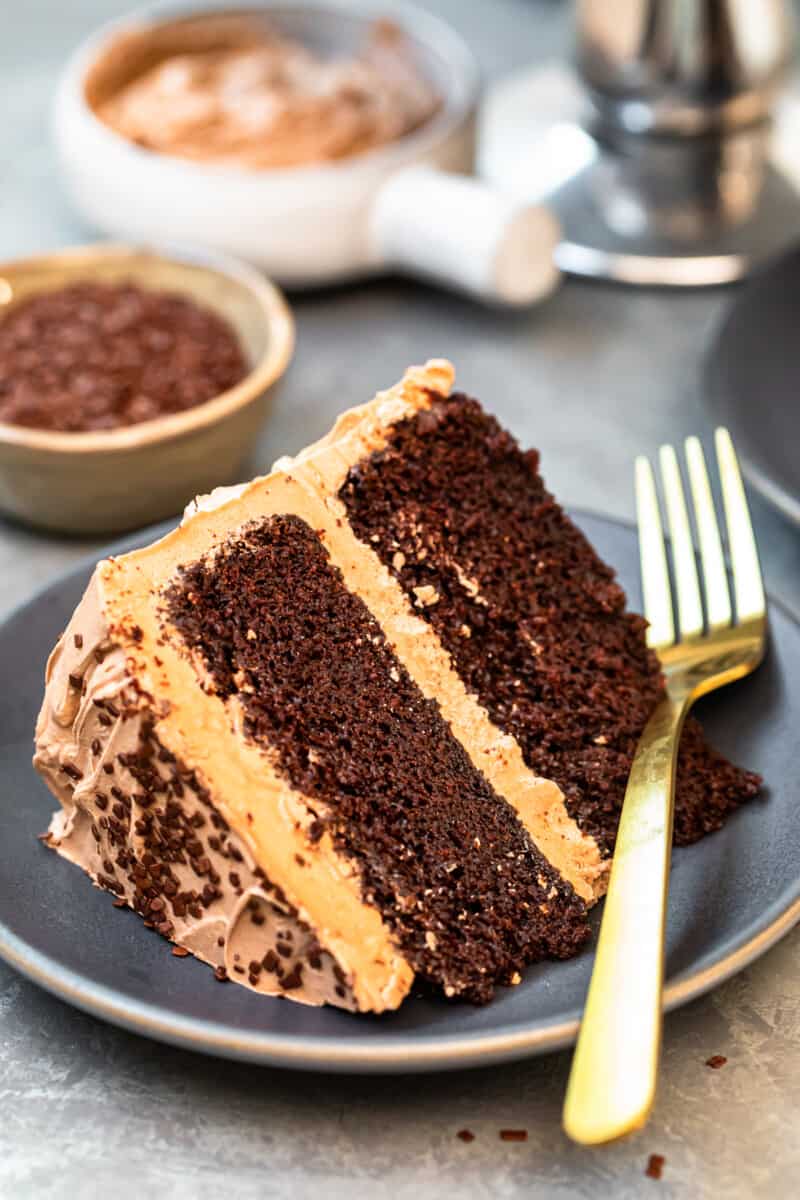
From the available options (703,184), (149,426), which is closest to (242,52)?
(703,184)

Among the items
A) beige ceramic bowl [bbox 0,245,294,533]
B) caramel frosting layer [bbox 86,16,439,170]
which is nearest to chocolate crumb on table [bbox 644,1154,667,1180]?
beige ceramic bowl [bbox 0,245,294,533]

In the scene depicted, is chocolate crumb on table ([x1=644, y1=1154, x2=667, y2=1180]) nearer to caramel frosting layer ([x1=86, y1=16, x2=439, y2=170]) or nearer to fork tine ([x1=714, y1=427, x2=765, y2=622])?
fork tine ([x1=714, y1=427, x2=765, y2=622])

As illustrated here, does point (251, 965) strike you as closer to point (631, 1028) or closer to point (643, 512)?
point (631, 1028)

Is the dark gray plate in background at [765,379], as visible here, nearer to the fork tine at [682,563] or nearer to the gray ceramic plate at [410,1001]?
the fork tine at [682,563]

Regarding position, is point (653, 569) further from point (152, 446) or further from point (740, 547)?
point (152, 446)

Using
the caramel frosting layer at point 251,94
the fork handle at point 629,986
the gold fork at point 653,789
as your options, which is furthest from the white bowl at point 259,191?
the fork handle at point 629,986

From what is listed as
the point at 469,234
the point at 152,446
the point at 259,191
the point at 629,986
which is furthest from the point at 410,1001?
the point at 259,191
